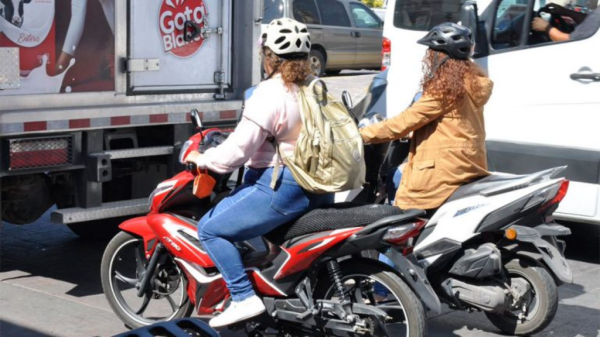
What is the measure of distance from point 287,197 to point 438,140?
A: 102 centimetres

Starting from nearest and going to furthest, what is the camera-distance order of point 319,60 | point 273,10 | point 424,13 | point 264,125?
point 264,125 → point 424,13 → point 273,10 → point 319,60

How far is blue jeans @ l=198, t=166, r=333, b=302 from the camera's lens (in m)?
4.55

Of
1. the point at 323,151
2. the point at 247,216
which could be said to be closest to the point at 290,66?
the point at 323,151

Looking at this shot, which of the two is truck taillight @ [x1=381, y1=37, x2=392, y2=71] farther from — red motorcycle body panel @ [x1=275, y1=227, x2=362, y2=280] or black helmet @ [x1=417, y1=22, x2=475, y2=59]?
red motorcycle body panel @ [x1=275, y1=227, x2=362, y2=280]

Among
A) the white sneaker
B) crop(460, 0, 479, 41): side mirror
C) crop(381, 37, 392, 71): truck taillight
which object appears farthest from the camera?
crop(381, 37, 392, 71): truck taillight

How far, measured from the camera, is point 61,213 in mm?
5828

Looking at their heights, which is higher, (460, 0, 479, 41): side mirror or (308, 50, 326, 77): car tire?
(460, 0, 479, 41): side mirror

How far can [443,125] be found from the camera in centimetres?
509

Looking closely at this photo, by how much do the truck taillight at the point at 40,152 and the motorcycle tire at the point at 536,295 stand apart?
8.93ft

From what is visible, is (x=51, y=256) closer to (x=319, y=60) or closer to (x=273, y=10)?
(x=273, y=10)

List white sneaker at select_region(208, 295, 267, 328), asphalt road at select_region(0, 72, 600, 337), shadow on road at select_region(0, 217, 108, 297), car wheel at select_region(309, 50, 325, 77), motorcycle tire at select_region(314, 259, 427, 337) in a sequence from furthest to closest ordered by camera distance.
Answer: car wheel at select_region(309, 50, 325, 77) → shadow on road at select_region(0, 217, 108, 297) → asphalt road at select_region(0, 72, 600, 337) → white sneaker at select_region(208, 295, 267, 328) → motorcycle tire at select_region(314, 259, 427, 337)

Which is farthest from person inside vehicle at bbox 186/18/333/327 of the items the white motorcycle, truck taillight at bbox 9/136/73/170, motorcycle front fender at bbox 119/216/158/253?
truck taillight at bbox 9/136/73/170

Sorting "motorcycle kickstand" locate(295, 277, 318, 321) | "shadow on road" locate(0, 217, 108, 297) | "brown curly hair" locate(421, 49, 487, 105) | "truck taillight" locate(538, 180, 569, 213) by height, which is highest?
"brown curly hair" locate(421, 49, 487, 105)

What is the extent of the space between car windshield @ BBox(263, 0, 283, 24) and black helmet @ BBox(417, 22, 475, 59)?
12592 mm
